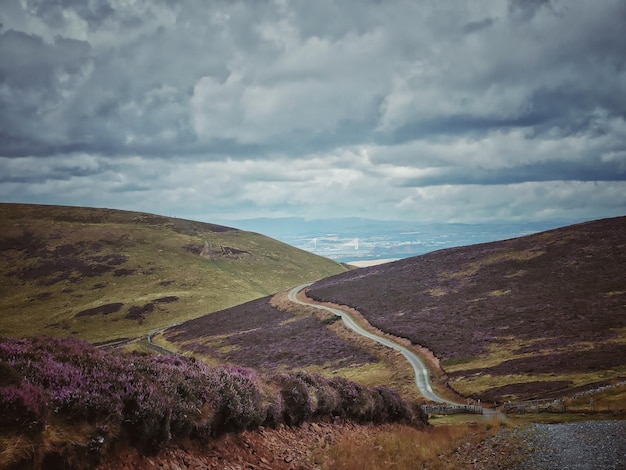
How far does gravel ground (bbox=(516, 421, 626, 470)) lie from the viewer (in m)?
15.1

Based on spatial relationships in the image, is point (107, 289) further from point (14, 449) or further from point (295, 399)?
point (14, 449)

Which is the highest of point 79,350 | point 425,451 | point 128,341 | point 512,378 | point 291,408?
point 79,350

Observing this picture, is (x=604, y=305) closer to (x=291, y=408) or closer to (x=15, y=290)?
(x=291, y=408)

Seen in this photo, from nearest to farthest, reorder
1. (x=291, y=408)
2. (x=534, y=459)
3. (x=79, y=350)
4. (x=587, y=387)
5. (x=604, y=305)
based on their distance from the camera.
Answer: (x=79, y=350) → (x=534, y=459) → (x=291, y=408) → (x=587, y=387) → (x=604, y=305)

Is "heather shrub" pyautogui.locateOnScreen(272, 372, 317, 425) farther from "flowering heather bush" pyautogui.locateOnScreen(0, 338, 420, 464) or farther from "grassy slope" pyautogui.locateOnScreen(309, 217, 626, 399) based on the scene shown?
"grassy slope" pyautogui.locateOnScreen(309, 217, 626, 399)

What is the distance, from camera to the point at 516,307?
73875mm

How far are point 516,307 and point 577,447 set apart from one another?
61506mm

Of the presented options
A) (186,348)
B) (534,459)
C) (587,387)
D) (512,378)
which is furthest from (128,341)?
(534,459)

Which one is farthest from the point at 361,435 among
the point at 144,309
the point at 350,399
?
the point at 144,309

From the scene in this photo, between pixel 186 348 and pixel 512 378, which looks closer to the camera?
pixel 512 378

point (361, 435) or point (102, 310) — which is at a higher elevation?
point (361, 435)

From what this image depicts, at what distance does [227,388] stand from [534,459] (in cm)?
1208

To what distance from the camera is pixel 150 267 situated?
18500cm

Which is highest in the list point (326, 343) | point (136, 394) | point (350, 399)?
point (136, 394)
